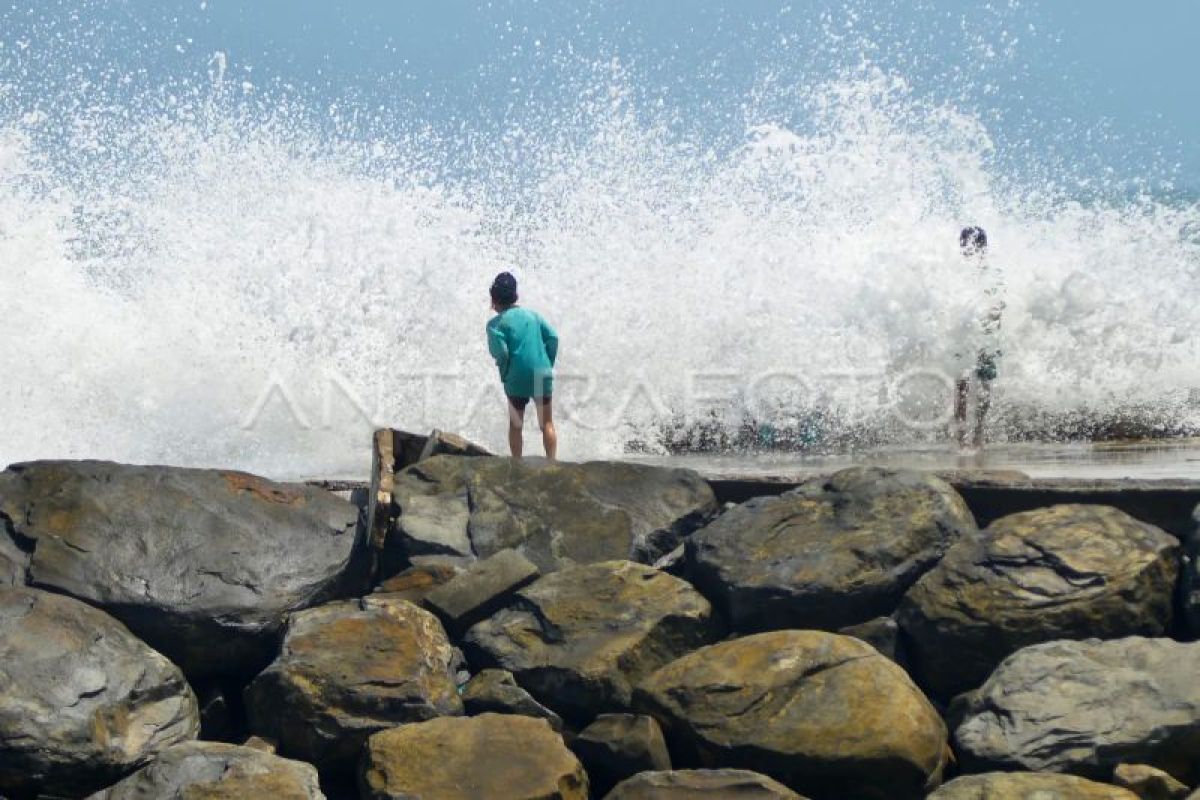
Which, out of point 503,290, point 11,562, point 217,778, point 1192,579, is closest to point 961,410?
point 503,290

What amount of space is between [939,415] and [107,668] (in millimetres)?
7056

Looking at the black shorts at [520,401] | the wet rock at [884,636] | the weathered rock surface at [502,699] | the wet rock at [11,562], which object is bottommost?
the weathered rock surface at [502,699]

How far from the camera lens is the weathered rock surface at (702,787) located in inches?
164

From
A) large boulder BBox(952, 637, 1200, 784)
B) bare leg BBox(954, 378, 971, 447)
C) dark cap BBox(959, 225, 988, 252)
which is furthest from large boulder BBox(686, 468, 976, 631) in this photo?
dark cap BBox(959, 225, 988, 252)

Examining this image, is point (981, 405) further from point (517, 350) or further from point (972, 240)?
point (517, 350)

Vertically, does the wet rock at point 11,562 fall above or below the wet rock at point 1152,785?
above

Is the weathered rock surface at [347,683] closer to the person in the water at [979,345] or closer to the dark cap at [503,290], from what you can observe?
the dark cap at [503,290]

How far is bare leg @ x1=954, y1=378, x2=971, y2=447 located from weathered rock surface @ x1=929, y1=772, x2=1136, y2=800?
5.91 m

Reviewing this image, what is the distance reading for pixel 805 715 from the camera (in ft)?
14.3

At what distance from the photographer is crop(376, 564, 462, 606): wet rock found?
17.7 feet

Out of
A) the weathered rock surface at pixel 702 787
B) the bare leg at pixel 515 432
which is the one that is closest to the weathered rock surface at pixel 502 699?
the weathered rock surface at pixel 702 787

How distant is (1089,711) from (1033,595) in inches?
22.3

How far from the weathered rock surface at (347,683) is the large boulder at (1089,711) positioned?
5.49 feet

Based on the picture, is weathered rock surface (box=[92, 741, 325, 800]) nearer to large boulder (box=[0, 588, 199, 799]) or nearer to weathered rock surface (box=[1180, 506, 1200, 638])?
large boulder (box=[0, 588, 199, 799])
